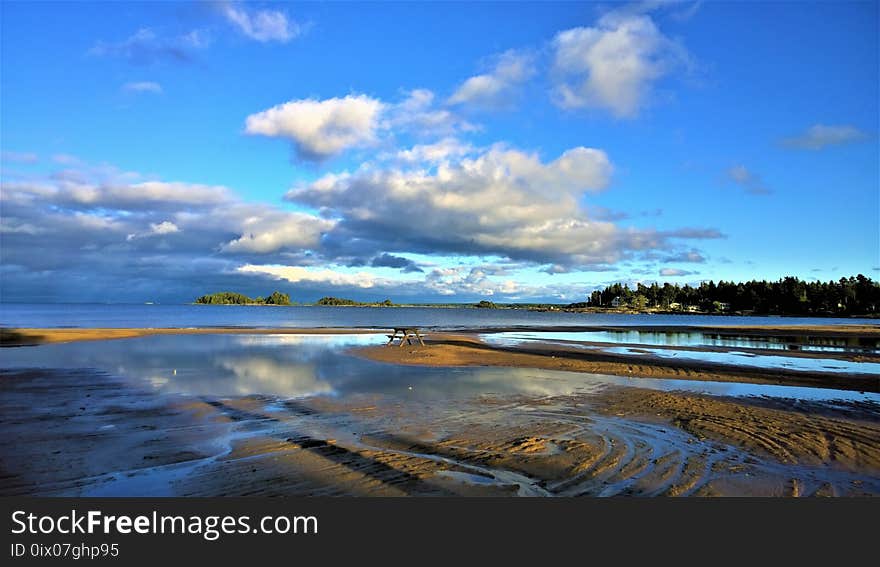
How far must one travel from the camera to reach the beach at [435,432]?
26.3 ft

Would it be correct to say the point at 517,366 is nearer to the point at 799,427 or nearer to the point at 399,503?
the point at 799,427

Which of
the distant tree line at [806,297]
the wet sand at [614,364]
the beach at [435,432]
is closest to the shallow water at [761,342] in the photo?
the wet sand at [614,364]

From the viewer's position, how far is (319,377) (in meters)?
21.0

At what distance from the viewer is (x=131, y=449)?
9812mm

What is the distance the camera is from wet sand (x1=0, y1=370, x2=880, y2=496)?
7.91m

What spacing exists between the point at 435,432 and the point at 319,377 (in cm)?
1077

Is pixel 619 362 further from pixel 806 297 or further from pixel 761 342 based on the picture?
pixel 806 297

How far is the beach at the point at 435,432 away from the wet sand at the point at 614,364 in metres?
0.31

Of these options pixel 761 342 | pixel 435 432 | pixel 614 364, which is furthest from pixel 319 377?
pixel 761 342

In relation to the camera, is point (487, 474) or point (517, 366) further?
point (517, 366)

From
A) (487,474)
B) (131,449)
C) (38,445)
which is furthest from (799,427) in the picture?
(38,445)

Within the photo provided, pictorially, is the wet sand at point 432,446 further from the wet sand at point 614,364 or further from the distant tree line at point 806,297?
the distant tree line at point 806,297

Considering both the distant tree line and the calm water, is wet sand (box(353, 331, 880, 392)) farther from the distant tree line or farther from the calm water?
the distant tree line

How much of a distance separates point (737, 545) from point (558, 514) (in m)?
2.17
